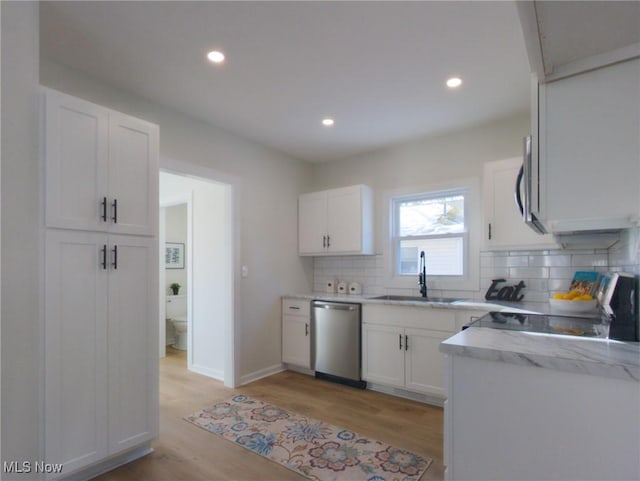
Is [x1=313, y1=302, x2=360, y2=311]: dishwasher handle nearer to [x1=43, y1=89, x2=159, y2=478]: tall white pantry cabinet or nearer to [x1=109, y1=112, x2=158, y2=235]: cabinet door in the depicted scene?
[x1=43, y1=89, x2=159, y2=478]: tall white pantry cabinet

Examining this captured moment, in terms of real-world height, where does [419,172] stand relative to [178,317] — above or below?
above

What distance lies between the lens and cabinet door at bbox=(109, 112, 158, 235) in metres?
2.19

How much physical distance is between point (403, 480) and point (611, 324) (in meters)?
1.43

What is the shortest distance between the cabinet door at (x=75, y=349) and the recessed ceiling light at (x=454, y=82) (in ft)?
8.57

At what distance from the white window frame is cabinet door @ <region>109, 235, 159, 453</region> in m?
2.55

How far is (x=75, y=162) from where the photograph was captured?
2010 millimetres

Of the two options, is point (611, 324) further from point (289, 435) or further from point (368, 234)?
point (368, 234)

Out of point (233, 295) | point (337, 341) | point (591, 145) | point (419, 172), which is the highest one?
point (419, 172)

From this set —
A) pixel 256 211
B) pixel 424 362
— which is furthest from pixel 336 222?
pixel 424 362

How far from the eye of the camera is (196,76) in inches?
101

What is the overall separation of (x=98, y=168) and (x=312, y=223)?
2.61 m

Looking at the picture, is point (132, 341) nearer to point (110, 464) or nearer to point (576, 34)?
point (110, 464)

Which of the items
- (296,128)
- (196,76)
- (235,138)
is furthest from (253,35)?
(235,138)
